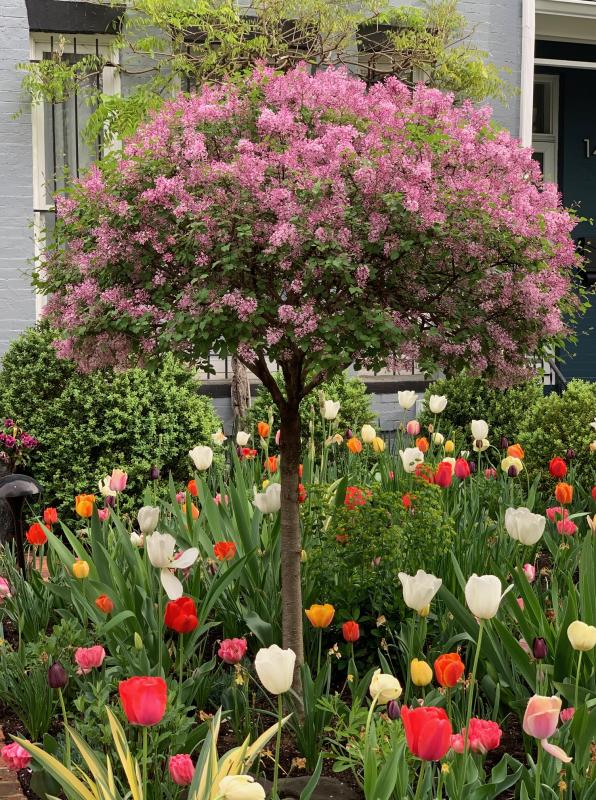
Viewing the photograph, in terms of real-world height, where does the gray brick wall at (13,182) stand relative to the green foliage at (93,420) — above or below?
above

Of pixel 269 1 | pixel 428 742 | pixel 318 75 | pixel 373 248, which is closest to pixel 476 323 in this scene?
pixel 373 248

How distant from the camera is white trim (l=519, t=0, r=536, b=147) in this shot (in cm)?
1034

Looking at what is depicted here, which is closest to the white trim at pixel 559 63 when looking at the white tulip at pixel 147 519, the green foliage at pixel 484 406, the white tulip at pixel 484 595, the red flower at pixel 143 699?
the green foliage at pixel 484 406

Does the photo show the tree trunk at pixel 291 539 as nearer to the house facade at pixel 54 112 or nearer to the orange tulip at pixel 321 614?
the orange tulip at pixel 321 614

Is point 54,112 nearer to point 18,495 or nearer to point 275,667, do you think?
point 18,495

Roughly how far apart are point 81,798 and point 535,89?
12587mm

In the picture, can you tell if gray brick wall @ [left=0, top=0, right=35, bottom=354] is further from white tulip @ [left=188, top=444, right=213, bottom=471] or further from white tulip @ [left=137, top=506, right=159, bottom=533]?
white tulip @ [left=137, top=506, right=159, bottom=533]

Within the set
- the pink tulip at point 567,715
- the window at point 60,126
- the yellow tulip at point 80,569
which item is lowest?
the pink tulip at point 567,715

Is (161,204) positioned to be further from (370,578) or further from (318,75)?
(370,578)

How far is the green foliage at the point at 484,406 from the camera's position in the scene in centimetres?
867

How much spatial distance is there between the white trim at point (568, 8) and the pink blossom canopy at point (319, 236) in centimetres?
825

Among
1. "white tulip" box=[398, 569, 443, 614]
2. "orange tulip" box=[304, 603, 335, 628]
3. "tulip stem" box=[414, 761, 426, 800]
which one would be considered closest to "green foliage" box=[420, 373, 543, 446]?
"orange tulip" box=[304, 603, 335, 628]

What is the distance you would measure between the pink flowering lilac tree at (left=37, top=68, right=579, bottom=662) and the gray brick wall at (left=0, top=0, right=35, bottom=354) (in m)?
5.97

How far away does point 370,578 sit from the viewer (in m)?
3.94
